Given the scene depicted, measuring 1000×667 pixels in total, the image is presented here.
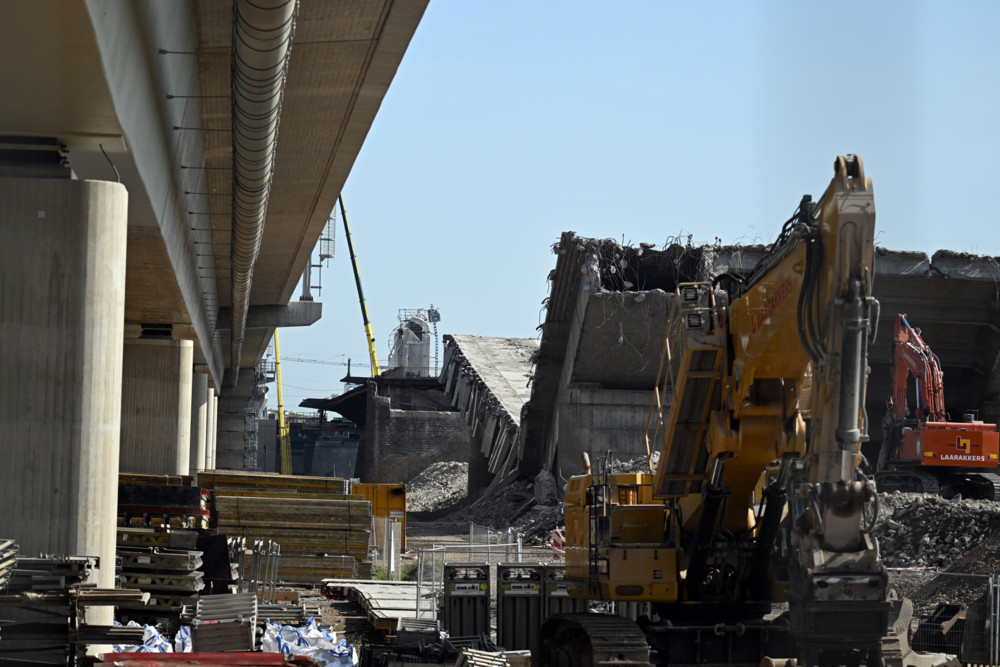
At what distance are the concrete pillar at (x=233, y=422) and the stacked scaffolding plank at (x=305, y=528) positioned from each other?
35838 millimetres

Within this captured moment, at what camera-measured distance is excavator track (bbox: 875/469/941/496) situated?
108ft

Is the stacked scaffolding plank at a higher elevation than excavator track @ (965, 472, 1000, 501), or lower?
lower

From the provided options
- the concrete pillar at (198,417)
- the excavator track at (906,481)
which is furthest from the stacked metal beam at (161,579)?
the concrete pillar at (198,417)

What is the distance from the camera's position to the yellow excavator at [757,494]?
9453 millimetres

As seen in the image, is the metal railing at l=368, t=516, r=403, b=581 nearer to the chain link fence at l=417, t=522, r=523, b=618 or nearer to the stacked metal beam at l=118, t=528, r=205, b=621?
the chain link fence at l=417, t=522, r=523, b=618

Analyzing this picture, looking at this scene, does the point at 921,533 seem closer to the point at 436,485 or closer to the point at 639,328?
the point at 639,328

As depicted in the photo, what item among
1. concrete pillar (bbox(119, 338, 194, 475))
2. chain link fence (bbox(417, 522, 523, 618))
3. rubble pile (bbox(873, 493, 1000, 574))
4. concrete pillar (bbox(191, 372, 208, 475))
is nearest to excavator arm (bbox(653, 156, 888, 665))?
chain link fence (bbox(417, 522, 523, 618))

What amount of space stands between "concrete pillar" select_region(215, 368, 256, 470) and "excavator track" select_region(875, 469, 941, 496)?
36290 mm

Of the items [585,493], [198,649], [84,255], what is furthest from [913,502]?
[84,255]

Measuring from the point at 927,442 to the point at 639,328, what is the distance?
790 centimetres

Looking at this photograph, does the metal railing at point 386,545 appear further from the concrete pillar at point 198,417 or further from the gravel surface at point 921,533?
the concrete pillar at point 198,417

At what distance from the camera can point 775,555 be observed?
12320 mm

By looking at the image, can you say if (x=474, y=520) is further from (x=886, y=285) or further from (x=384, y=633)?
(x=384, y=633)

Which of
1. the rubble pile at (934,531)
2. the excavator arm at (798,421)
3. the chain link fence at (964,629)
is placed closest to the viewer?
the excavator arm at (798,421)
